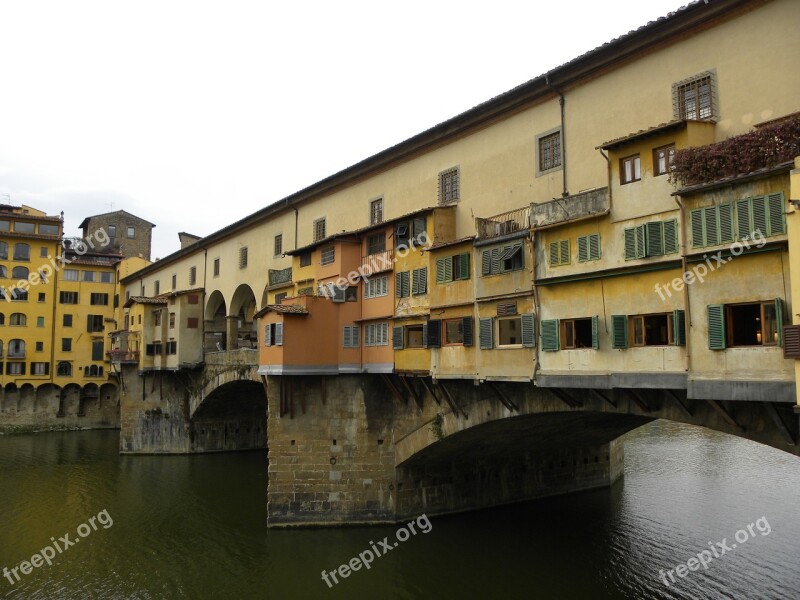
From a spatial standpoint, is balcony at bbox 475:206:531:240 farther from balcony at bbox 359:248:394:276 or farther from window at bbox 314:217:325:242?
window at bbox 314:217:325:242

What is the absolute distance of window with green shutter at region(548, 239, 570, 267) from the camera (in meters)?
17.5

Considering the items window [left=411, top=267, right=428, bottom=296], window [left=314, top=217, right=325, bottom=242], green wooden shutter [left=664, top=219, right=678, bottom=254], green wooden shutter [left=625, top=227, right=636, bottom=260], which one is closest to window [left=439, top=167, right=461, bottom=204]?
window [left=411, top=267, right=428, bottom=296]

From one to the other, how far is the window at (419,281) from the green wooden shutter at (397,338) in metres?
1.66

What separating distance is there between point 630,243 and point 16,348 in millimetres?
64195

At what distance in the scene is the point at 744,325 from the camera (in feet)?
44.8

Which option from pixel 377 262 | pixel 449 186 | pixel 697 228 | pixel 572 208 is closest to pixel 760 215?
pixel 697 228

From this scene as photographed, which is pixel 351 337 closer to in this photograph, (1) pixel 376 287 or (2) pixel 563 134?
(1) pixel 376 287

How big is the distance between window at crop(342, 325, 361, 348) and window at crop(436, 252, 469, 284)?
5528 millimetres

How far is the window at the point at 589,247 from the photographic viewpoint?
16717 mm

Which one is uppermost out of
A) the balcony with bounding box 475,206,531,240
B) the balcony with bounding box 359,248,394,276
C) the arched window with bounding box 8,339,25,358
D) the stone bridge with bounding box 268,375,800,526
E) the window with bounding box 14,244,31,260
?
the window with bounding box 14,244,31,260

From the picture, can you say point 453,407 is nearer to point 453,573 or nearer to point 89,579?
point 453,573

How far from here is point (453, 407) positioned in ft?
77.3

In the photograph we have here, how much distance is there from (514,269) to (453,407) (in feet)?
21.8

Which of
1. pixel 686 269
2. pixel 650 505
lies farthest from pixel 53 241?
pixel 686 269
